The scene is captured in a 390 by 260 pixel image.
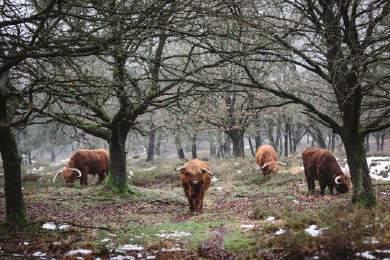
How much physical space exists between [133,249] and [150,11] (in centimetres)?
432

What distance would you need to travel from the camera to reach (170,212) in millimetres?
15961

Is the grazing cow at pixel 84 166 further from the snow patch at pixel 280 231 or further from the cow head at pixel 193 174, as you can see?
the snow patch at pixel 280 231

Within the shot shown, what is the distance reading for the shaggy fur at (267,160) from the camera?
1024 inches

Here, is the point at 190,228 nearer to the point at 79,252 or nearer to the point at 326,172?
the point at 79,252

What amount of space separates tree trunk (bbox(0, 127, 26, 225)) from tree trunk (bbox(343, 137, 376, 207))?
8.07 meters

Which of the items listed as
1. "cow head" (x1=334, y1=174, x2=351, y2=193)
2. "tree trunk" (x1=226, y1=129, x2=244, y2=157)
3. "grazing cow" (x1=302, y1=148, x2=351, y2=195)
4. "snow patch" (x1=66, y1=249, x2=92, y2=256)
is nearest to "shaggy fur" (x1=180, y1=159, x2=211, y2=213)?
"grazing cow" (x1=302, y1=148, x2=351, y2=195)

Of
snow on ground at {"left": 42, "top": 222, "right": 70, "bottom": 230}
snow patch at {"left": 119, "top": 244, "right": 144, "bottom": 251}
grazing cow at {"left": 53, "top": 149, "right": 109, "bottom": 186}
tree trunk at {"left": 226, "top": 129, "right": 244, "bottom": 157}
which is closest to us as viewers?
snow patch at {"left": 119, "top": 244, "right": 144, "bottom": 251}

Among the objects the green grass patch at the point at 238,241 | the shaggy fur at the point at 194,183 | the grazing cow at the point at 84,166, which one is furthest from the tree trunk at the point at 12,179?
the grazing cow at the point at 84,166

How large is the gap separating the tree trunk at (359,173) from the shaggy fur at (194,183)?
4.96m

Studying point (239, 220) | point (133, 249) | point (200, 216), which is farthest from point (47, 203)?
point (133, 249)

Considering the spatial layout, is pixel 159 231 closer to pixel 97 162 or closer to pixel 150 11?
pixel 150 11

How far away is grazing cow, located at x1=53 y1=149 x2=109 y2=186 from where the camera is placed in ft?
83.1

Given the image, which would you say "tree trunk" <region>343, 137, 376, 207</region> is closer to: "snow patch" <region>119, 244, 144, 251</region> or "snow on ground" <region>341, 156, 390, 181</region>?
"snow patch" <region>119, 244, 144, 251</region>

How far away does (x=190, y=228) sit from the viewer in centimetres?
1200
